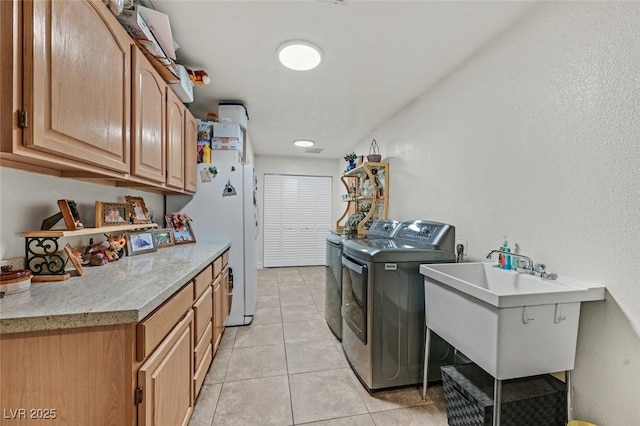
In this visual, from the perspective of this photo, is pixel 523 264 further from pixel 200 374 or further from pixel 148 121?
pixel 148 121

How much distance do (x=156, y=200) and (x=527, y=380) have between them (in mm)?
3067

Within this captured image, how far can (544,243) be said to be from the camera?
142 centimetres

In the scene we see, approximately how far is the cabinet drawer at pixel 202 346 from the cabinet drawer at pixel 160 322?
0.36 meters

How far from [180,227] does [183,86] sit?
1.26 m

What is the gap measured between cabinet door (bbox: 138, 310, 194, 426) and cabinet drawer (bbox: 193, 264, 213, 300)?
143 millimetres

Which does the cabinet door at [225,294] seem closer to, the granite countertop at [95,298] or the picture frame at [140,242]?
the picture frame at [140,242]

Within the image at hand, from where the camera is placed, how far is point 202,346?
171 cm

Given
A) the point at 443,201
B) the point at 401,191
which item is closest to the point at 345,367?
the point at 443,201

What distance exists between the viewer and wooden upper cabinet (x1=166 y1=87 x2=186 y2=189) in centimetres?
196

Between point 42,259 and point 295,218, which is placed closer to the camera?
point 42,259

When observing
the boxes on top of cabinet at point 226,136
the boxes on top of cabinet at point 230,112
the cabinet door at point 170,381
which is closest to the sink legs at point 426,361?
the cabinet door at point 170,381

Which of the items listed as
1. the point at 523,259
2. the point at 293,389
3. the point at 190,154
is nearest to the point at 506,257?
the point at 523,259

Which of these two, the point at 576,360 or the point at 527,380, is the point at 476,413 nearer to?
the point at 527,380

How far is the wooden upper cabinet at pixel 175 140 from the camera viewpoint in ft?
6.44
